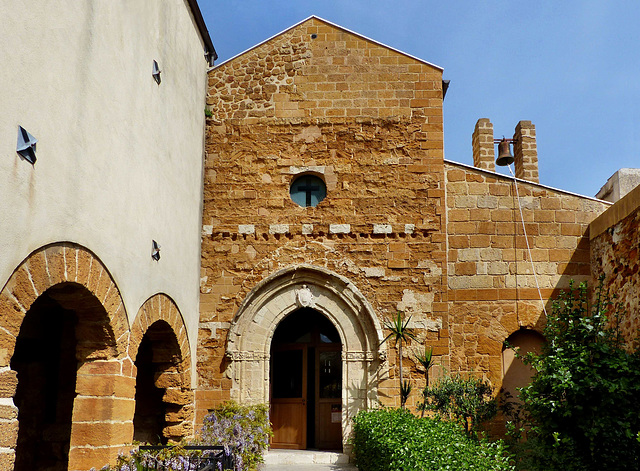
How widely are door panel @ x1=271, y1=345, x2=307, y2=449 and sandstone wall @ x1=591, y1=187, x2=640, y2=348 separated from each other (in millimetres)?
4733

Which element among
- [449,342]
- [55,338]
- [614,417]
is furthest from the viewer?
[449,342]

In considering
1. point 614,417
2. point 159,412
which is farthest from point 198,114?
point 614,417

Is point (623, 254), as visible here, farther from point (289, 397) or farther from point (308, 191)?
point (289, 397)

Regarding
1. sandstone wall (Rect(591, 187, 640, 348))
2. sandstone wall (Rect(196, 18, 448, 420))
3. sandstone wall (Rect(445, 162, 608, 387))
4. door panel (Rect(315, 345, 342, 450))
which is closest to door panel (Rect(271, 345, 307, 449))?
door panel (Rect(315, 345, 342, 450))

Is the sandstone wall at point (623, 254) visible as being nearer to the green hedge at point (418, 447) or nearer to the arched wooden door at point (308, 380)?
the green hedge at point (418, 447)

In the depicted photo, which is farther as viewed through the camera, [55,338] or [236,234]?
[236,234]

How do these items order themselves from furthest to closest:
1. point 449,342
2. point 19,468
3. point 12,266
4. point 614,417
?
point 449,342 < point 19,468 < point 614,417 < point 12,266

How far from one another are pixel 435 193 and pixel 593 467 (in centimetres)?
508

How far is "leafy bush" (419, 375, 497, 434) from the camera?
27.4ft

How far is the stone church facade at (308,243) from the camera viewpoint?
7887mm

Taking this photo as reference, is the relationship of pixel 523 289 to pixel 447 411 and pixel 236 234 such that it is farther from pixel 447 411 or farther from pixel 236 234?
pixel 236 234

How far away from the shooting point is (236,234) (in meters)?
9.70

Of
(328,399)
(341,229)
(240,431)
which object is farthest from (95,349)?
(328,399)

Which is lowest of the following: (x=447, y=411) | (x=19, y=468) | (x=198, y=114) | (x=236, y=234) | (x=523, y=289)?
(x=19, y=468)
